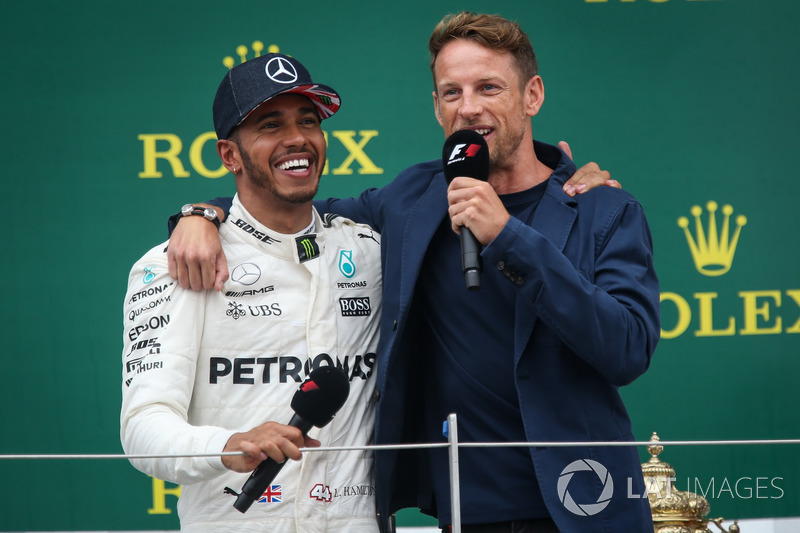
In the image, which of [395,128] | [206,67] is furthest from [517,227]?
[206,67]

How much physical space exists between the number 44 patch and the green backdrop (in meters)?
1.23

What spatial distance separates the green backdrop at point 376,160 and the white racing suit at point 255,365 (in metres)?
1.16

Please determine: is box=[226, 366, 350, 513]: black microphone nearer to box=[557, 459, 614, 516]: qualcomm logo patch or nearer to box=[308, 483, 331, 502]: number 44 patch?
box=[308, 483, 331, 502]: number 44 patch

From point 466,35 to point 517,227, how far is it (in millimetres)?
436

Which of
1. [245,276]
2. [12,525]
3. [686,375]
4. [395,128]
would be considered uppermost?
[395,128]

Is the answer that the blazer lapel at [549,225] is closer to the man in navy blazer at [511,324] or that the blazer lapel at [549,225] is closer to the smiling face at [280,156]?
the man in navy blazer at [511,324]

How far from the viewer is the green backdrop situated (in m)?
2.77

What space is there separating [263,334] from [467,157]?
0.44 metres

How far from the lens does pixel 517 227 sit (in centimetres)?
145

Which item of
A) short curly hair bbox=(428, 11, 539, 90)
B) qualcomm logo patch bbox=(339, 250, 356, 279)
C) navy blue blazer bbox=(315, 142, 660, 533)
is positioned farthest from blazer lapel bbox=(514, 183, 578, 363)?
qualcomm logo patch bbox=(339, 250, 356, 279)

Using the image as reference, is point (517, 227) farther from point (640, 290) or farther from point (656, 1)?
point (656, 1)

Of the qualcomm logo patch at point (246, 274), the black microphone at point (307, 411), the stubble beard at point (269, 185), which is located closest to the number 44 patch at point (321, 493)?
the black microphone at point (307, 411)

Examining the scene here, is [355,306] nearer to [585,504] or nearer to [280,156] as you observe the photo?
[280,156]

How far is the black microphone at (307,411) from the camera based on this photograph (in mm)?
1343
